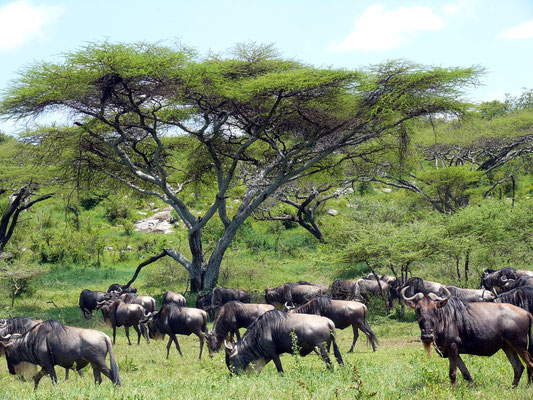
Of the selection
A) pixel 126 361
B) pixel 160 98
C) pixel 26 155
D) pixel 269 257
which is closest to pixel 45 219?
pixel 26 155

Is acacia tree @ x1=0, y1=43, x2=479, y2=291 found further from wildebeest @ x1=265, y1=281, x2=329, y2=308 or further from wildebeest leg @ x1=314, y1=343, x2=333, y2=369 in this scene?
wildebeest leg @ x1=314, y1=343, x2=333, y2=369

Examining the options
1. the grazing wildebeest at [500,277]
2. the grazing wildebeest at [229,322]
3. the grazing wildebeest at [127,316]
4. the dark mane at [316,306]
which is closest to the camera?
the dark mane at [316,306]

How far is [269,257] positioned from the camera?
30.9m

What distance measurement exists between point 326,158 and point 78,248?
51.5 ft

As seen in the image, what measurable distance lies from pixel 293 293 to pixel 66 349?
30.3ft

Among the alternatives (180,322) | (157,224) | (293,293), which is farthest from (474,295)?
(157,224)

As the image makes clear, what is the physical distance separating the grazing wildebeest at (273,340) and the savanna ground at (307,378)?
11.4 inches

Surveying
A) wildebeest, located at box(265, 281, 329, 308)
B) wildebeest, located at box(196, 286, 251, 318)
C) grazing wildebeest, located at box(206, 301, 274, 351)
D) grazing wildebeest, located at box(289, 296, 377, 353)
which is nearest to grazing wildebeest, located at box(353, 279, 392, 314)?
wildebeest, located at box(265, 281, 329, 308)

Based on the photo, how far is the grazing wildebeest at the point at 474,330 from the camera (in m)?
7.29

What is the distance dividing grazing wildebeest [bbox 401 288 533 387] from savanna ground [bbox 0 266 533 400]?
336 mm

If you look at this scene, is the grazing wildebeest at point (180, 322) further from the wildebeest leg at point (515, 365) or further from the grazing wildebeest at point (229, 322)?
the wildebeest leg at point (515, 365)

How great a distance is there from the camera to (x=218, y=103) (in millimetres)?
20547

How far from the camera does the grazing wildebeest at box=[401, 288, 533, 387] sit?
7.29m

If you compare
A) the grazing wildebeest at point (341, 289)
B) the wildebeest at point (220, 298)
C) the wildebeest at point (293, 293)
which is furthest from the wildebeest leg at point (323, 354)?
the grazing wildebeest at point (341, 289)
